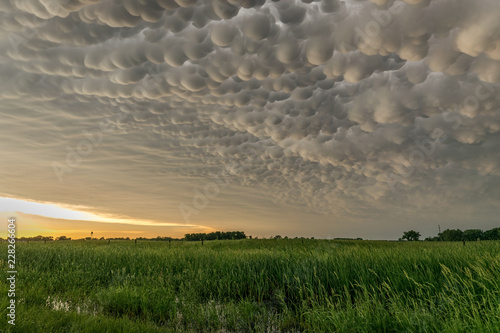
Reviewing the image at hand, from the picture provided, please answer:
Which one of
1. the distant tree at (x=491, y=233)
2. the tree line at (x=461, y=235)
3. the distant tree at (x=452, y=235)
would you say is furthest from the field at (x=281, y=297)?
the distant tree at (x=452, y=235)

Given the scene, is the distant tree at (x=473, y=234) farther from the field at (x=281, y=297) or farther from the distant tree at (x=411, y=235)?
the field at (x=281, y=297)

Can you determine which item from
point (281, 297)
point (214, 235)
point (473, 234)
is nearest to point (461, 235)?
point (473, 234)

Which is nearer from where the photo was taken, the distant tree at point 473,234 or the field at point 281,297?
the field at point 281,297

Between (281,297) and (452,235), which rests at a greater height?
(281,297)

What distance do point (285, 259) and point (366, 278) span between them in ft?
17.0

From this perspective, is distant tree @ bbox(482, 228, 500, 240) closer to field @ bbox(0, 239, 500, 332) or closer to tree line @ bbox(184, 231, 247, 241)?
tree line @ bbox(184, 231, 247, 241)

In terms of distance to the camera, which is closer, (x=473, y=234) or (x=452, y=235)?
(x=473, y=234)

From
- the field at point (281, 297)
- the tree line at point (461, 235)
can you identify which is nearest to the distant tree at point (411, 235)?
the tree line at point (461, 235)

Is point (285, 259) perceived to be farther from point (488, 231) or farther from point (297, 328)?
point (488, 231)

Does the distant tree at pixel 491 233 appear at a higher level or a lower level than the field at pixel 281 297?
lower

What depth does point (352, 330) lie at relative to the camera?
9.08m

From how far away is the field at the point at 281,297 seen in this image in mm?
8508

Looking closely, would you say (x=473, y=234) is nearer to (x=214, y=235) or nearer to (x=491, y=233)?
(x=491, y=233)

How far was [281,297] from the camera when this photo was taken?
12188 millimetres
